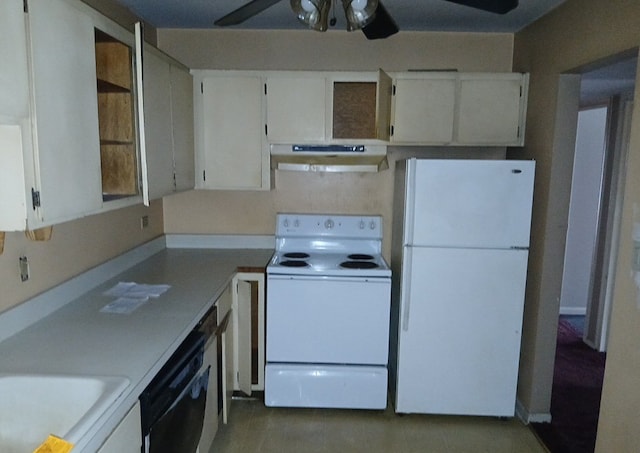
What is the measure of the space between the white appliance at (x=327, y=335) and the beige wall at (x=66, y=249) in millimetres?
934

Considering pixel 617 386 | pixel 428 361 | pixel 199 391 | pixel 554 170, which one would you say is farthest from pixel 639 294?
pixel 199 391

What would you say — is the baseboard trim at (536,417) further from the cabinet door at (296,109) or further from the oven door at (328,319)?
the cabinet door at (296,109)

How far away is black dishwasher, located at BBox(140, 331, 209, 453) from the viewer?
4.96 ft

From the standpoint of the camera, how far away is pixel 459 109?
294cm

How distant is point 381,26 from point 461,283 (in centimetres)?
156

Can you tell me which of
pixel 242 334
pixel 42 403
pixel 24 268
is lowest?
pixel 242 334

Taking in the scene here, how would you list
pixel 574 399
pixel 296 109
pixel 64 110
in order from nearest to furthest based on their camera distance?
1. pixel 64 110
2. pixel 296 109
3. pixel 574 399

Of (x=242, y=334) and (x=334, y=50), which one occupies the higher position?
(x=334, y=50)

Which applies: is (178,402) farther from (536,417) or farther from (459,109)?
(459,109)

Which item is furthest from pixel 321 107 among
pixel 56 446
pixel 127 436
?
pixel 56 446

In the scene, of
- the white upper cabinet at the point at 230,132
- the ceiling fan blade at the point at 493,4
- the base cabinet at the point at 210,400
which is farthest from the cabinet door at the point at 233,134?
the ceiling fan blade at the point at 493,4

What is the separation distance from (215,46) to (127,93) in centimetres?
136

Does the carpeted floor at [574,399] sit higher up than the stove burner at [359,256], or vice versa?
the stove burner at [359,256]

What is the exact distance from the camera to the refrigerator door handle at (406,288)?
270cm
